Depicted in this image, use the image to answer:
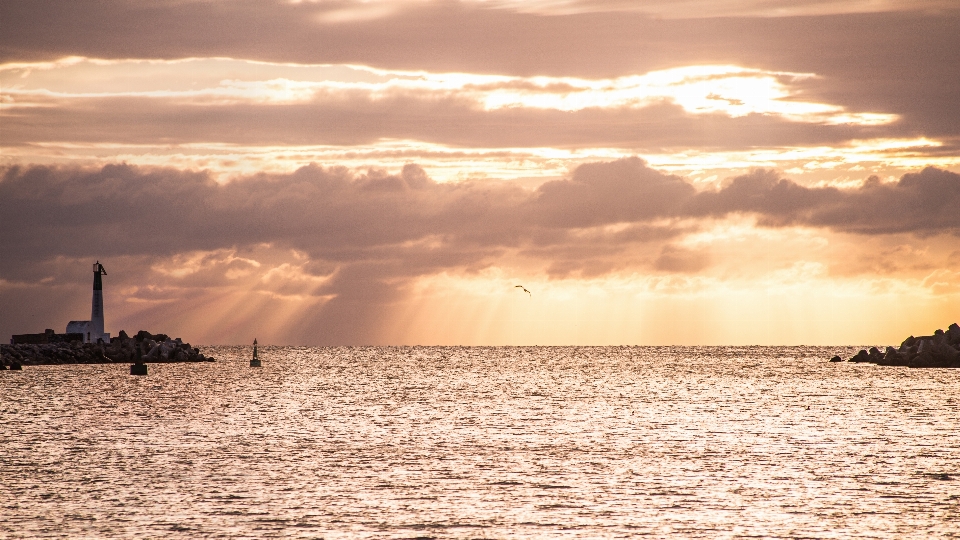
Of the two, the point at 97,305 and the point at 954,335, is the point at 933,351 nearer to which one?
the point at 954,335

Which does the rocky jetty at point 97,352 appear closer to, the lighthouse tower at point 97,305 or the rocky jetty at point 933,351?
the lighthouse tower at point 97,305

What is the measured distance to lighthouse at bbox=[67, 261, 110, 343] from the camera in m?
134

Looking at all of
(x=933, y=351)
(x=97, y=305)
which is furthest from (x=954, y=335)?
(x=97, y=305)

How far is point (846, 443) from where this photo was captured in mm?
48344

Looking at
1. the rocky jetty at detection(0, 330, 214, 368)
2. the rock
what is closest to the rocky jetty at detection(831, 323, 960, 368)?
the rock

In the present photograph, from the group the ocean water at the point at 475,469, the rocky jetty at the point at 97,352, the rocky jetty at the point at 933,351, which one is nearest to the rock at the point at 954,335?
the rocky jetty at the point at 933,351

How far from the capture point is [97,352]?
471 feet

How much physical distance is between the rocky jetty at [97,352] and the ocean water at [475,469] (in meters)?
64.6

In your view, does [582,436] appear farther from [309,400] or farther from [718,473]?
[309,400]

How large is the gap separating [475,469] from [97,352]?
384 ft

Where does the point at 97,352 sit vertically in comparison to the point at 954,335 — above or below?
below

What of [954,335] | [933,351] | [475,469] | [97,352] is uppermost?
[954,335]

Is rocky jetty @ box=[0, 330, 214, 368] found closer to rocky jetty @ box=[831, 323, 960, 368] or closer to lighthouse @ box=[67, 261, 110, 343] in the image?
lighthouse @ box=[67, 261, 110, 343]

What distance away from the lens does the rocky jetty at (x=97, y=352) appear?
137 metres
